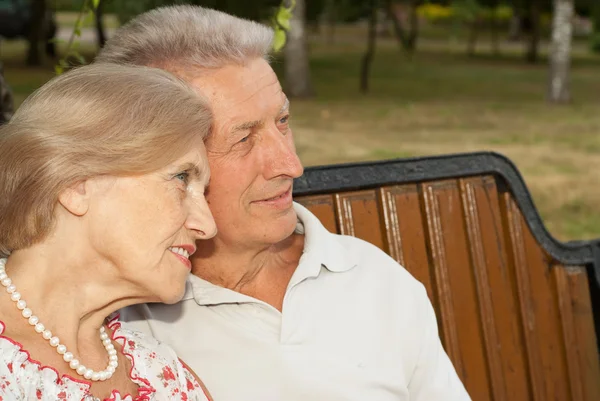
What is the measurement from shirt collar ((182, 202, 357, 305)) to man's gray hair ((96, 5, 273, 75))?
0.49 m

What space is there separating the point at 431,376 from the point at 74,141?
1195 mm

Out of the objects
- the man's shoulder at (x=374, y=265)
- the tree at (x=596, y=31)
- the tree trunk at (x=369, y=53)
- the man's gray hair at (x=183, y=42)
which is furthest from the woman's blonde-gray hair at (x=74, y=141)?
the tree at (x=596, y=31)

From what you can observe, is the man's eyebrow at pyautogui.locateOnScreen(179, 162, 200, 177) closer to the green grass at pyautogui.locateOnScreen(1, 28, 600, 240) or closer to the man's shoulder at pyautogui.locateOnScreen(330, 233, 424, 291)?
the man's shoulder at pyautogui.locateOnScreen(330, 233, 424, 291)

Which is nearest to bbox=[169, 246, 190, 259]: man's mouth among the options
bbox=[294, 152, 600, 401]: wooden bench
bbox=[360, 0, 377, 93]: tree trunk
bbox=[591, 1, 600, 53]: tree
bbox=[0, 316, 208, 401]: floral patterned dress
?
bbox=[0, 316, 208, 401]: floral patterned dress

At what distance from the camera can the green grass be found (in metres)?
11.3

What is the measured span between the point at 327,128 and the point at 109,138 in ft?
46.7

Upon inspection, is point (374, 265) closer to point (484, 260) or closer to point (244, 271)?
point (244, 271)

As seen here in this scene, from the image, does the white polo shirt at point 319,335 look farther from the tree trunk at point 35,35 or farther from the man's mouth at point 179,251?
the tree trunk at point 35,35

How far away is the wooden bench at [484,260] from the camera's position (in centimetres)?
295

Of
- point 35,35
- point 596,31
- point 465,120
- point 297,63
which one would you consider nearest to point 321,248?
point 465,120

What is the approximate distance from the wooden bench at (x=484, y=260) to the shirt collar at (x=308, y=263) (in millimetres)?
286

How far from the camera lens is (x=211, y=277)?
252 cm

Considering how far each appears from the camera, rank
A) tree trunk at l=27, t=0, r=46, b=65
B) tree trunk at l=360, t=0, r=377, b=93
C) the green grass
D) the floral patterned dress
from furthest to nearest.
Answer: tree trunk at l=27, t=0, r=46, b=65
tree trunk at l=360, t=0, r=377, b=93
the green grass
the floral patterned dress

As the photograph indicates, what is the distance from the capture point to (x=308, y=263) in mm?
2445
